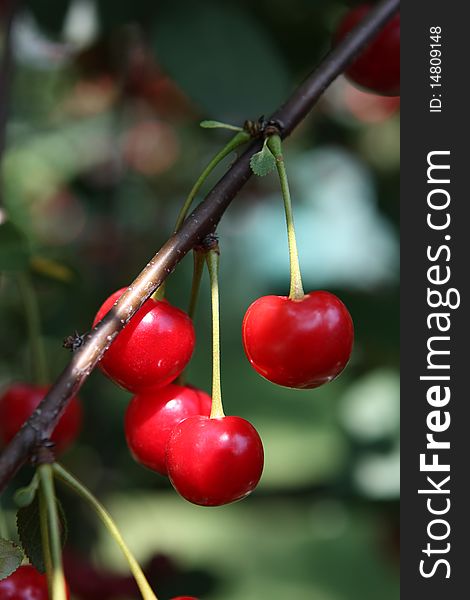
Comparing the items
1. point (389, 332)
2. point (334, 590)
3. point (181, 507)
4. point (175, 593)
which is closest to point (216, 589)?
point (175, 593)

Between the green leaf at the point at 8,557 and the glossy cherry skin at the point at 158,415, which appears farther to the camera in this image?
the glossy cherry skin at the point at 158,415

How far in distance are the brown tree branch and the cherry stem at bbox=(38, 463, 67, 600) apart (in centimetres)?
3

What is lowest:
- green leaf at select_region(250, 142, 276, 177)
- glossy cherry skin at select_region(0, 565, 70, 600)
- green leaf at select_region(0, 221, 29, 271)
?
glossy cherry skin at select_region(0, 565, 70, 600)

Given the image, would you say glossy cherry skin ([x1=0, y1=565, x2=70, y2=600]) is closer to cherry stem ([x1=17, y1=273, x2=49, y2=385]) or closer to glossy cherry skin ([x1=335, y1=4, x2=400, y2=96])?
cherry stem ([x1=17, y1=273, x2=49, y2=385])

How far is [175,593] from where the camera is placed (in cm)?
190

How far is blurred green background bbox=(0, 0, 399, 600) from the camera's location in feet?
5.45

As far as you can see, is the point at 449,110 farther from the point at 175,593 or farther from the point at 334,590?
the point at 334,590

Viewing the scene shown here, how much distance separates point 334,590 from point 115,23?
2.70m

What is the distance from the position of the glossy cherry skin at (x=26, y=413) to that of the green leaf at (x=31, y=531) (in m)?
0.35

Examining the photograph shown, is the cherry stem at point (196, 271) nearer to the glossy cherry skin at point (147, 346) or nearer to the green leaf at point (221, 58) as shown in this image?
the glossy cherry skin at point (147, 346)

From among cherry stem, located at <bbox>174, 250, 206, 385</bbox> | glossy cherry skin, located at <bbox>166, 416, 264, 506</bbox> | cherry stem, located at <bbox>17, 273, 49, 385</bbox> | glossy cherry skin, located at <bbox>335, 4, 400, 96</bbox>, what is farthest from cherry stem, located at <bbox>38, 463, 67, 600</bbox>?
glossy cherry skin, located at <bbox>335, 4, 400, 96</bbox>

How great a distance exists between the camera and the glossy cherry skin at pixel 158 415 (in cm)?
97

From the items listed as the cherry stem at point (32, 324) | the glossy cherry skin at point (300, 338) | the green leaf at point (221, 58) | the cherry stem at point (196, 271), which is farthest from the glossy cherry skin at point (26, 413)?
the green leaf at point (221, 58)

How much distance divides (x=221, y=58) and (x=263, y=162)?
2.44 ft
